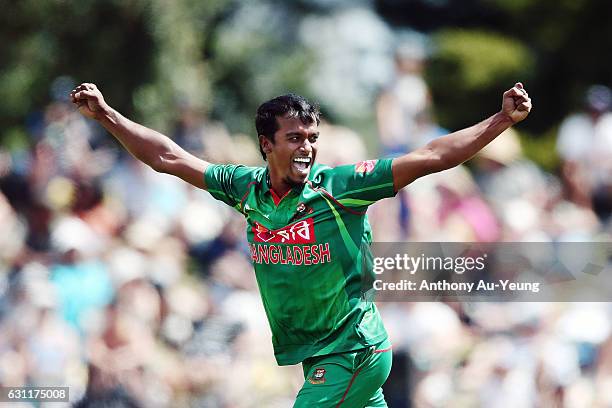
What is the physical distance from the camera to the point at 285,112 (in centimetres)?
493

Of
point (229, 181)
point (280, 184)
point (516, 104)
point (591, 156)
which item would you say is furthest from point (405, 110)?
point (516, 104)

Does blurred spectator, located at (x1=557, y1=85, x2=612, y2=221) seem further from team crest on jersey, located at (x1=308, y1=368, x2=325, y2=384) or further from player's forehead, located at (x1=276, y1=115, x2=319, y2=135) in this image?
team crest on jersey, located at (x1=308, y1=368, x2=325, y2=384)

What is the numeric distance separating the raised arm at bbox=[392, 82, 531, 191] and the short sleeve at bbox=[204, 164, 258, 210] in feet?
3.04

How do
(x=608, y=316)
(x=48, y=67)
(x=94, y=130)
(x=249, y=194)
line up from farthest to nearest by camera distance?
(x=48, y=67) → (x=94, y=130) → (x=608, y=316) → (x=249, y=194)

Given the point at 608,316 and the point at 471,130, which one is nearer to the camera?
the point at 471,130

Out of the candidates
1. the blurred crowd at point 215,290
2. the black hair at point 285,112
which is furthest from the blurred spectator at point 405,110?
the black hair at point 285,112

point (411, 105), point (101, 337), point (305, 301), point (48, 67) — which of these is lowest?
point (305, 301)

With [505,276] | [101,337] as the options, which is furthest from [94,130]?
[505,276]

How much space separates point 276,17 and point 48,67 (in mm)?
2309

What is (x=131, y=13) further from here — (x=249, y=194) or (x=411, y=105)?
(x=249, y=194)

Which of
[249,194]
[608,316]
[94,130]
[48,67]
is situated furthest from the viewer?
[48,67]

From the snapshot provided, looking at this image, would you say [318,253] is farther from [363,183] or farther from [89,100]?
[89,100]

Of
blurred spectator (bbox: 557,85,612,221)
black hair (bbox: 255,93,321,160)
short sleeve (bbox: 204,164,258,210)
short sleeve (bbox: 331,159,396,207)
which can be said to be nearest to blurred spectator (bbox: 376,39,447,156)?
blurred spectator (bbox: 557,85,612,221)

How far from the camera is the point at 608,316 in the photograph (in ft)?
25.0
